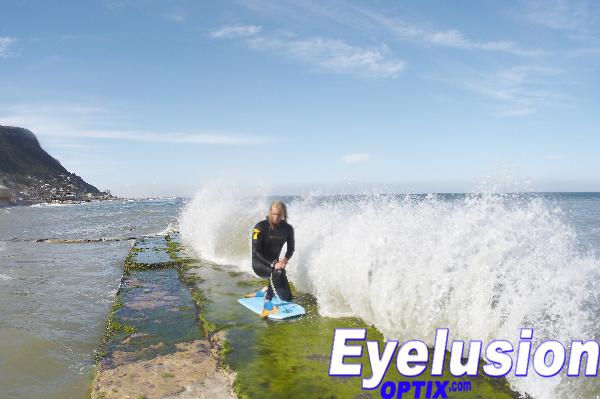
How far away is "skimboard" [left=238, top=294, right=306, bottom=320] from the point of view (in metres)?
6.81

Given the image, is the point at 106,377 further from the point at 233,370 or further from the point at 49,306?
the point at 49,306

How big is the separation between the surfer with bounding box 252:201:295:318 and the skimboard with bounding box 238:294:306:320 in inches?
5.9

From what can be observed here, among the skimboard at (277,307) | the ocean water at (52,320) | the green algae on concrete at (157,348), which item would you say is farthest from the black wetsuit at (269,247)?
the ocean water at (52,320)

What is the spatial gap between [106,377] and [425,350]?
12.4 ft

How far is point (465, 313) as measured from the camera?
584cm

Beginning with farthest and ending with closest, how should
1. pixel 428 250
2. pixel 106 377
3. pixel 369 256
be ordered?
pixel 369 256 < pixel 428 250 < pixel 106 377

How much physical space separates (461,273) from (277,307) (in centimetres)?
297

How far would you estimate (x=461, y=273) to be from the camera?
6.18m

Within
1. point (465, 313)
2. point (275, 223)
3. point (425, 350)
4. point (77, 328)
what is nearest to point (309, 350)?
point (425, 350)

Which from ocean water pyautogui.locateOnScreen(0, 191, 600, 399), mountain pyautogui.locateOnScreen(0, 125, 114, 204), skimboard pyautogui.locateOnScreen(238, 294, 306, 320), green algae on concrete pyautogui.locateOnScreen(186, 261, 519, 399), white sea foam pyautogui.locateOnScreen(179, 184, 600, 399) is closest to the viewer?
green algae on concrete pyautogui.locateOnScreen(186, 261, 519, 399)

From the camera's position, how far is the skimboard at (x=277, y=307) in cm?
681

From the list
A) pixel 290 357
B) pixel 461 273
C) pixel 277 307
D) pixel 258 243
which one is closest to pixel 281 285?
pixel 277 307

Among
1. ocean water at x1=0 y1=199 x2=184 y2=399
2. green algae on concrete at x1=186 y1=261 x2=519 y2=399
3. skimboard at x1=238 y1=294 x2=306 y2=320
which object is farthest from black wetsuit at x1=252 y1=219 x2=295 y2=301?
ocean water at x1=0 y1=199 x2=184 y2=399

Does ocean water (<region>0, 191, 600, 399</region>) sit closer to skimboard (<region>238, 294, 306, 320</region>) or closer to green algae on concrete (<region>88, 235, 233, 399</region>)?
green algae on concrete (<region>88, 235, 233, 399</region>)
